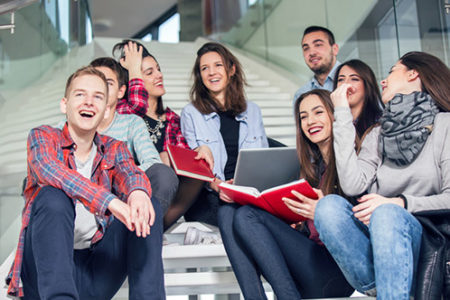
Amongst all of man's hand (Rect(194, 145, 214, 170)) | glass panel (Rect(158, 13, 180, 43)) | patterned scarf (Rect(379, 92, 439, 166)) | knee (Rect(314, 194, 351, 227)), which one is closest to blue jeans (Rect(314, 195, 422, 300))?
knee (Rect(314, 194, 351, 227))

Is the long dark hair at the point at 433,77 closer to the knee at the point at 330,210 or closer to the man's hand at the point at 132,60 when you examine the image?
the knee at the point at 330,210

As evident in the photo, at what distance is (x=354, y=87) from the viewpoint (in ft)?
8.30

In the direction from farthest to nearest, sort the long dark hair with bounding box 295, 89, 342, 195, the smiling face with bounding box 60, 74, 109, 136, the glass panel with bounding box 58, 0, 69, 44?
the glass panel with bounding box 58, 0, 69, 44 < the long dark hair with bounding box 295, 89, 342, 195 < the smiling face with bounding box 60, 74, 109, 136

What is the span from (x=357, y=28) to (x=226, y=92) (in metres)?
1.53

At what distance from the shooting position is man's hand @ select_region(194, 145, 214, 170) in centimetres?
230

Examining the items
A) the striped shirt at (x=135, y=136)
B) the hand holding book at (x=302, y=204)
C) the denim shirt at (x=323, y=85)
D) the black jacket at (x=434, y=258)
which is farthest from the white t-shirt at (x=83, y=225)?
the denim shirt at (x=323, y=85)

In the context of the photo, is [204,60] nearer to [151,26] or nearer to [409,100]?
[409,100]

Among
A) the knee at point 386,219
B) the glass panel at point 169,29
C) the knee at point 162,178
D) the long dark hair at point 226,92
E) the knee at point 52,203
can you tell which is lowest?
the knee at point 386,219

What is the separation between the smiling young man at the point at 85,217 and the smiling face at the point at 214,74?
880 mm

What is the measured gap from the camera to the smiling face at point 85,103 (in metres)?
1.89

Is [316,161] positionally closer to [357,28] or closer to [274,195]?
[274,195]

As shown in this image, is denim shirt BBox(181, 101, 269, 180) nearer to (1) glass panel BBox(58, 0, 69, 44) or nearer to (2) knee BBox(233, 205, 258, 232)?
(2) knee BBox(233, 205, 258, 232)

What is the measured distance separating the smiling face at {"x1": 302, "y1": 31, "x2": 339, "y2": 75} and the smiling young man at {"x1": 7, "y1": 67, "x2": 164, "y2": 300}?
162 cm

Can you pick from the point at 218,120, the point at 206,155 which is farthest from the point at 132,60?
the point at 206,155
